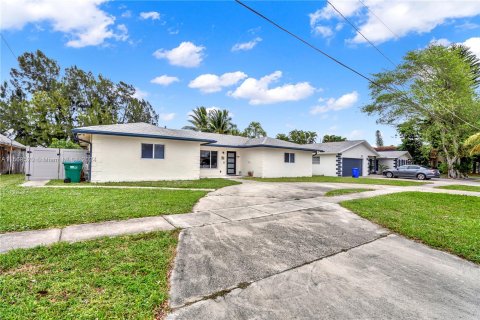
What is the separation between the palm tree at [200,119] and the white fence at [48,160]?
20737 millimetres

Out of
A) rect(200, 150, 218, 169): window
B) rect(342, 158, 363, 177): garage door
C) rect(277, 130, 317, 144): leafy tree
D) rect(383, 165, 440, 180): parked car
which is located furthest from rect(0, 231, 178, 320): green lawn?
rect(277, 130, 317, 144): leafy tree

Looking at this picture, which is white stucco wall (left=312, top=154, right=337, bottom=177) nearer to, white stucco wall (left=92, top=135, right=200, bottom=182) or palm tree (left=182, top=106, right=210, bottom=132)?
white stucco wall (left=92, top=135, right=200, bottom=182)

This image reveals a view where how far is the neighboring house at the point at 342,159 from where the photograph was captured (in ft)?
76.9

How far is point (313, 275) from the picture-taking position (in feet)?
10.3

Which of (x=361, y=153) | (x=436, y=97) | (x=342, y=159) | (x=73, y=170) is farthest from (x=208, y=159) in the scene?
(x=436, y=97)

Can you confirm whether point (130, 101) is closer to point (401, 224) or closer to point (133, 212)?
point (133, 212)

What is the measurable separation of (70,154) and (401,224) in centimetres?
1593

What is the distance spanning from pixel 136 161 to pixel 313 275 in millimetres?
11993

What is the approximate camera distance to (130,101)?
118ft

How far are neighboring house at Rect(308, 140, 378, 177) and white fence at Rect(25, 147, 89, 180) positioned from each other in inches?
796

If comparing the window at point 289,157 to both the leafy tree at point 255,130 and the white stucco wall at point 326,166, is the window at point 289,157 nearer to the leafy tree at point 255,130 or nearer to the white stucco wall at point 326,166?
the white stucco wall at point 326,166

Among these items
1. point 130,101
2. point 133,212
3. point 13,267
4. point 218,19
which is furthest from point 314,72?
point 130,101

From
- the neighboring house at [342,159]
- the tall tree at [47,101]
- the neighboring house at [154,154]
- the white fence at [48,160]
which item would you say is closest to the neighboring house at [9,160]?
the tall tree at [47,101]

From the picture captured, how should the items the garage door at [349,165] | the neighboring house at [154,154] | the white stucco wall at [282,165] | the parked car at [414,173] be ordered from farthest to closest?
the garage door at [349,165]
the parked car at [414,173]
the white stucco wall at [282,165]
the neighboring house at [154,154]
